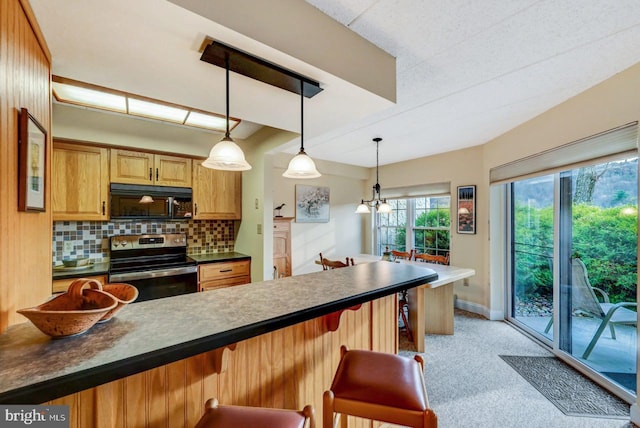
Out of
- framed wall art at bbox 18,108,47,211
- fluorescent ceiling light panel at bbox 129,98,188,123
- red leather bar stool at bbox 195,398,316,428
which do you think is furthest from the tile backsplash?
red leather bar stool at bbox 195,398,316,428

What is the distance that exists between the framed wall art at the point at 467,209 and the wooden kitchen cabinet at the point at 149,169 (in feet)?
12.3

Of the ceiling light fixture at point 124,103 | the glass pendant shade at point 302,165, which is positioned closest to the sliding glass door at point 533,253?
the glass pendant shade at point 302,165

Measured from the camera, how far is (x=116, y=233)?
295 centimetres

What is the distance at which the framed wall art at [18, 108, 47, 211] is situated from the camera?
2.95 feet

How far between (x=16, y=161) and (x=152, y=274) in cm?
203

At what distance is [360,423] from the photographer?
1.55 m

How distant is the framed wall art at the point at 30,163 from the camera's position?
2.95 feet

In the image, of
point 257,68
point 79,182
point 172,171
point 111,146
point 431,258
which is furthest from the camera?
point 431,258

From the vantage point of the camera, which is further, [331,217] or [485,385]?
[331,217]

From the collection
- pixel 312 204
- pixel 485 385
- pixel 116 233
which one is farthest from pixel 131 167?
pixel 485 385

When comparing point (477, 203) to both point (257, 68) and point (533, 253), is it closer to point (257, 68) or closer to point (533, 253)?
point (533, 253)

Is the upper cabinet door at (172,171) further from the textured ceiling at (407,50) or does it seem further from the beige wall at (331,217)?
the textured ceiling at (407,50)

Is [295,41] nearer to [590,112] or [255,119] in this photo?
[255,119]

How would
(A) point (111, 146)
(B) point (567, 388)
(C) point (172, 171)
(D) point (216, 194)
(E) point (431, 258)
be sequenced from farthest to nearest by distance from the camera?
(E) point (431, 258) < (D) point (216, 194) < (C) point (172, 171) < (A) point (111, 146) < (B) point (567, 388)
